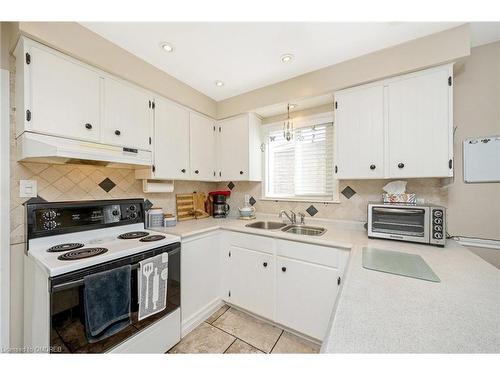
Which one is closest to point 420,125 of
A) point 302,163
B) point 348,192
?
point 348,192

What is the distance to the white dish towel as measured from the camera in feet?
4.41

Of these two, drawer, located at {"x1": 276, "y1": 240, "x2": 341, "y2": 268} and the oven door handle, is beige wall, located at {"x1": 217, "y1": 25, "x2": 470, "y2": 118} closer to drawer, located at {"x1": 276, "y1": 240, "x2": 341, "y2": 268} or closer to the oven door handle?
the oven door handle

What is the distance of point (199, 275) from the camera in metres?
1.87

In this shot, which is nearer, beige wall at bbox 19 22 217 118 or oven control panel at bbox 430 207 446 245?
beige wall at bbox 19 22 217 118

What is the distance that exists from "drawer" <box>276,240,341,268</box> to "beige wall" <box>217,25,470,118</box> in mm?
1434

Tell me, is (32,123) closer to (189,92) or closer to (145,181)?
(145,181)

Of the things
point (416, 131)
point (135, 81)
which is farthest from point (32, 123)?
point (416, 131)

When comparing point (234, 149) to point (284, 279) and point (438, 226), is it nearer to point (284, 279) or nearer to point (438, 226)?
point (284, 279)

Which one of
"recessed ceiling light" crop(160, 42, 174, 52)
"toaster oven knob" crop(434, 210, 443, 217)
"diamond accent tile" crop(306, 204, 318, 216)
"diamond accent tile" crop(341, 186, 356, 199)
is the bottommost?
"diamond accent tile" crop(306, 204, 318, 216)

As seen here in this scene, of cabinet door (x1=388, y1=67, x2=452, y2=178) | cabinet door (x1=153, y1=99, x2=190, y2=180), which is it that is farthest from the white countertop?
cabinet door (x1=153, y1=99, x2=190, y2=180)

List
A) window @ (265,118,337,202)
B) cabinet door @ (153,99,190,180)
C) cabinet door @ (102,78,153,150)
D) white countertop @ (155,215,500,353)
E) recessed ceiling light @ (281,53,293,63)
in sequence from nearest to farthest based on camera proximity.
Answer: white countertop @ (155,215,500,353), cabinet door @ (102,78,153,150), recessed ceiling light @ (281,53,293,63), cabinet door @ (153,99,190,180), window @ (265,118,337,202)

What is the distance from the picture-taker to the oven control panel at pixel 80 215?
1.36m

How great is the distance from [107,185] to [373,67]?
8.34 feet
